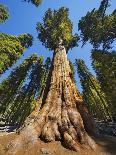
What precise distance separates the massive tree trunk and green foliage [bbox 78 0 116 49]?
11.3m

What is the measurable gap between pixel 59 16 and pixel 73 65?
286 inches

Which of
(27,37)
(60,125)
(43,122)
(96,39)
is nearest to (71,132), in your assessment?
(60,125)

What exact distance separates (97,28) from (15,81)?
15442 mm

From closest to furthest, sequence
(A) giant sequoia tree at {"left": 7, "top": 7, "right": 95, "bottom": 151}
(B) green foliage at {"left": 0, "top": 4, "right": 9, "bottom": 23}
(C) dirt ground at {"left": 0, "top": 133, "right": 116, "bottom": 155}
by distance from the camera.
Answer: (C) dirt ground at {"left": 0, "top": 133, "right": 116, "bottom": 155} < (A) giant sequoia tree at {"left": 7, "top": 7, "right": 95, "bottom": 151} < (B) green foliage at {"left": 0, "top": 4, "right": 9, "bottom": 23}

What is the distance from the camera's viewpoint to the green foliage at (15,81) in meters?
37.6

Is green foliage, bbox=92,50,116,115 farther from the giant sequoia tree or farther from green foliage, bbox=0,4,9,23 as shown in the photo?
green foliage, bbox=0,4,9,23

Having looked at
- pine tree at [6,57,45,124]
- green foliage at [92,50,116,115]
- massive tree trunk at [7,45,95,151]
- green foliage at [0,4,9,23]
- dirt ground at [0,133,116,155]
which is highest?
pine tree at [6,57,45,124]

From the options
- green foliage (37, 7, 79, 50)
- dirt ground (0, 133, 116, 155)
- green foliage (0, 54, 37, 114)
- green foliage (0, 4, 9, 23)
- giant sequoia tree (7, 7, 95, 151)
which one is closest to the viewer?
dirt ground (0, 133, 116, 155)

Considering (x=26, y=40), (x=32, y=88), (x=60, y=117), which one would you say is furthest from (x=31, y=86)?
(x=60, y=117)

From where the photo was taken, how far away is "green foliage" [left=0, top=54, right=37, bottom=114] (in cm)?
3762

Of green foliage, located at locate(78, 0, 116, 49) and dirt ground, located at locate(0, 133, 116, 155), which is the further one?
green foliage, located at locate(78, 0, 116, 49)

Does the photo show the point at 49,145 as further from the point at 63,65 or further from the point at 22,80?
the point at 22,80

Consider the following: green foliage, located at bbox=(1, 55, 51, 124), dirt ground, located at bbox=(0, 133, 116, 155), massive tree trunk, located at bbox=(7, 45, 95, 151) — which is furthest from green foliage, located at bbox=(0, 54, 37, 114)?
dirt ground, located at bbox=(0, 133, 116, 155)

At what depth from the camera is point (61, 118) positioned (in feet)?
49.1
